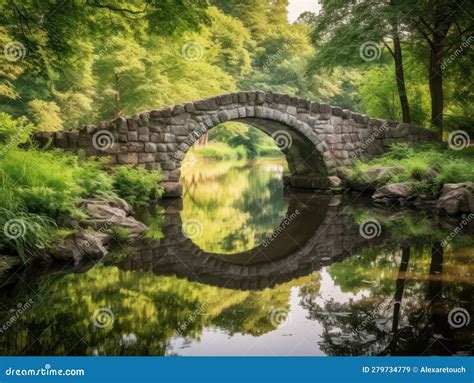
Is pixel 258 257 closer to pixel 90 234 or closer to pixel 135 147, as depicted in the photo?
pixel 90 234

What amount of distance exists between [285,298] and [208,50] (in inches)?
753

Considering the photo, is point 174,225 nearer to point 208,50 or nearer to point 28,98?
point 28,98

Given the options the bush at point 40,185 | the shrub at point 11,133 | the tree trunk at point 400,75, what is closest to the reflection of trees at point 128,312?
the bush at point 40,185

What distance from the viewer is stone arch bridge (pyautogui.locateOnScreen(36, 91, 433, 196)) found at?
12.4 m

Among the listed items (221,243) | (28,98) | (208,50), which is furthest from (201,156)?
(221,243)

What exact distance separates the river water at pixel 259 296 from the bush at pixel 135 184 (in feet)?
10.4

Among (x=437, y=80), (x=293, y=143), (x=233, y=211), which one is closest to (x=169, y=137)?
(x=233, y=211)

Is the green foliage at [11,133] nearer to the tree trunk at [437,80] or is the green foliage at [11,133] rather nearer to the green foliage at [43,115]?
the green foliage at [43,115]

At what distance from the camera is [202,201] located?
42.2ft

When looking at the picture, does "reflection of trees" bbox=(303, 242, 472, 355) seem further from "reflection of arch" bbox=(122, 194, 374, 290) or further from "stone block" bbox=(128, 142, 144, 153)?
"stone block" bbox=(128, 142, 144, 153)

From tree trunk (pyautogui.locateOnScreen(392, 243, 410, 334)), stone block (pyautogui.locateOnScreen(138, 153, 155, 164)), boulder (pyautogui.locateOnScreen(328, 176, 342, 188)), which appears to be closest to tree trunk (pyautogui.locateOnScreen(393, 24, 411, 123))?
boulder (pyautogui.locateOnScreen(328, 176, 342, 188))

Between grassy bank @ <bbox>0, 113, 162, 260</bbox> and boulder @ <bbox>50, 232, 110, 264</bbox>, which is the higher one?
grassy bank @ <bbox>0, 113, 162, 260</bbox>

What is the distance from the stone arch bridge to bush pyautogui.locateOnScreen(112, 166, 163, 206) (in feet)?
2.17

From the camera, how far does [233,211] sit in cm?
1133
